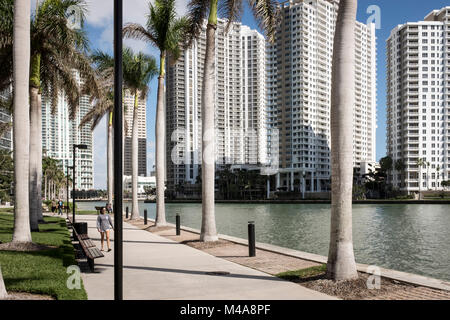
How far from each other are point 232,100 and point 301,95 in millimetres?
30637

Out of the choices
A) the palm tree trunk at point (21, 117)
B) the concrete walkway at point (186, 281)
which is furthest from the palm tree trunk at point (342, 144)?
the palm tree trunk at point (21, 117)

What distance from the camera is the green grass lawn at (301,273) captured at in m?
10.0

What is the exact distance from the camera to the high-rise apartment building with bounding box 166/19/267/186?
17512 centimetres

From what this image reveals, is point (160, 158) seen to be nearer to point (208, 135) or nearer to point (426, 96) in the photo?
point (208, 135)

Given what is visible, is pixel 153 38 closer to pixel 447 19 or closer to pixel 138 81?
pixel 138 81

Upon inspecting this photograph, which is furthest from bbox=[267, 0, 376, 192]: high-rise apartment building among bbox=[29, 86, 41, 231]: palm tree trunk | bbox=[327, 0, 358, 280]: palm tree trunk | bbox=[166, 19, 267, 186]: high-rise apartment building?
bbox=[327, 0, 358, 280]: palm tree trunk

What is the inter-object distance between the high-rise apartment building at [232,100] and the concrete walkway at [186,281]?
160 meters

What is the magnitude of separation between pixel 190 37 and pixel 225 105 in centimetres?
15850

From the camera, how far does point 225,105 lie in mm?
176750

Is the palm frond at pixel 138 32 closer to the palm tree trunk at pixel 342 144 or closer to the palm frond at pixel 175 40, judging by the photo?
the palm frond at pixel 175 40

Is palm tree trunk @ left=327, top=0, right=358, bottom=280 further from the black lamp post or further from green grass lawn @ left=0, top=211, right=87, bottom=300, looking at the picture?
green grass lawn @ left=0, top=211, right=87, bottom=300

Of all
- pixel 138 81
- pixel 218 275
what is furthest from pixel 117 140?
pixel 138 81

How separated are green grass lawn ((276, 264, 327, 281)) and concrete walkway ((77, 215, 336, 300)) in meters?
0.30
